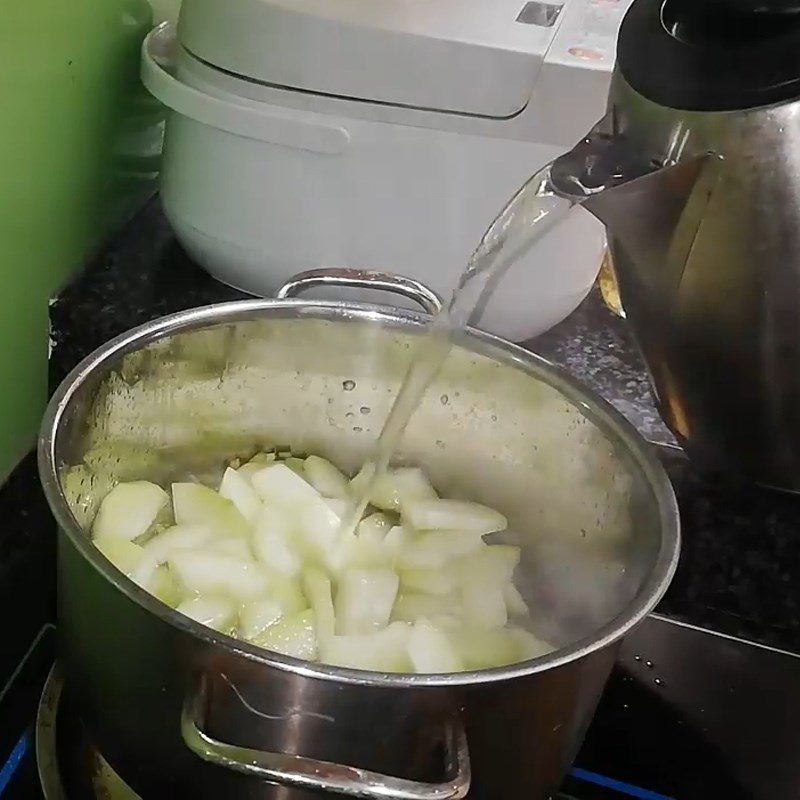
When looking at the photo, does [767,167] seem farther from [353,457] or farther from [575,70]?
[353,457]

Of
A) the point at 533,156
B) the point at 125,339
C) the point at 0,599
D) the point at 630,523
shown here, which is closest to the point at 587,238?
the point at 533,156

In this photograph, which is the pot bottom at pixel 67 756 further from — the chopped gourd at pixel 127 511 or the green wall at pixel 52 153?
the green wall at pixel 52 153

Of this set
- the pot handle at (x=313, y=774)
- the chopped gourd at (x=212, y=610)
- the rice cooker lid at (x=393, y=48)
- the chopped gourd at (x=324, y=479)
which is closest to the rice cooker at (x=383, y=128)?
the rice cooker lid at (x=393, y=48)

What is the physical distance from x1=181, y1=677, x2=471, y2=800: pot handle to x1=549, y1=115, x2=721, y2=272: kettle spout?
25 centimetres

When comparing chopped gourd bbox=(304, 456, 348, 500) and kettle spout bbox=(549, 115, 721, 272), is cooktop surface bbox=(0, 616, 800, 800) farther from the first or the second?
kettle spout bbox=(549, 115, 721, 272)

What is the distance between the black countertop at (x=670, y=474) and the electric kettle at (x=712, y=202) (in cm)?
16

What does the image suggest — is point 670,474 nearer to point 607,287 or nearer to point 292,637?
point 607,287

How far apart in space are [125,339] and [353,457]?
0.68 feet

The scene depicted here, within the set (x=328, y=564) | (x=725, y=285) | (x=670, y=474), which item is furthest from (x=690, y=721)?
(x=725, y=285)

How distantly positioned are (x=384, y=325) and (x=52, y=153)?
24cm

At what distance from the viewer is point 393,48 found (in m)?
0.66

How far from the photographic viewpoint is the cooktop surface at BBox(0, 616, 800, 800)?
0.73m

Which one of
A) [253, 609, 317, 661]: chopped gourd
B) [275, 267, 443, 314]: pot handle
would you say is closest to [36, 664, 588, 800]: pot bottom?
[253, 609, 317, 661]: chopped gourd

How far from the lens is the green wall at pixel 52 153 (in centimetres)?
66
